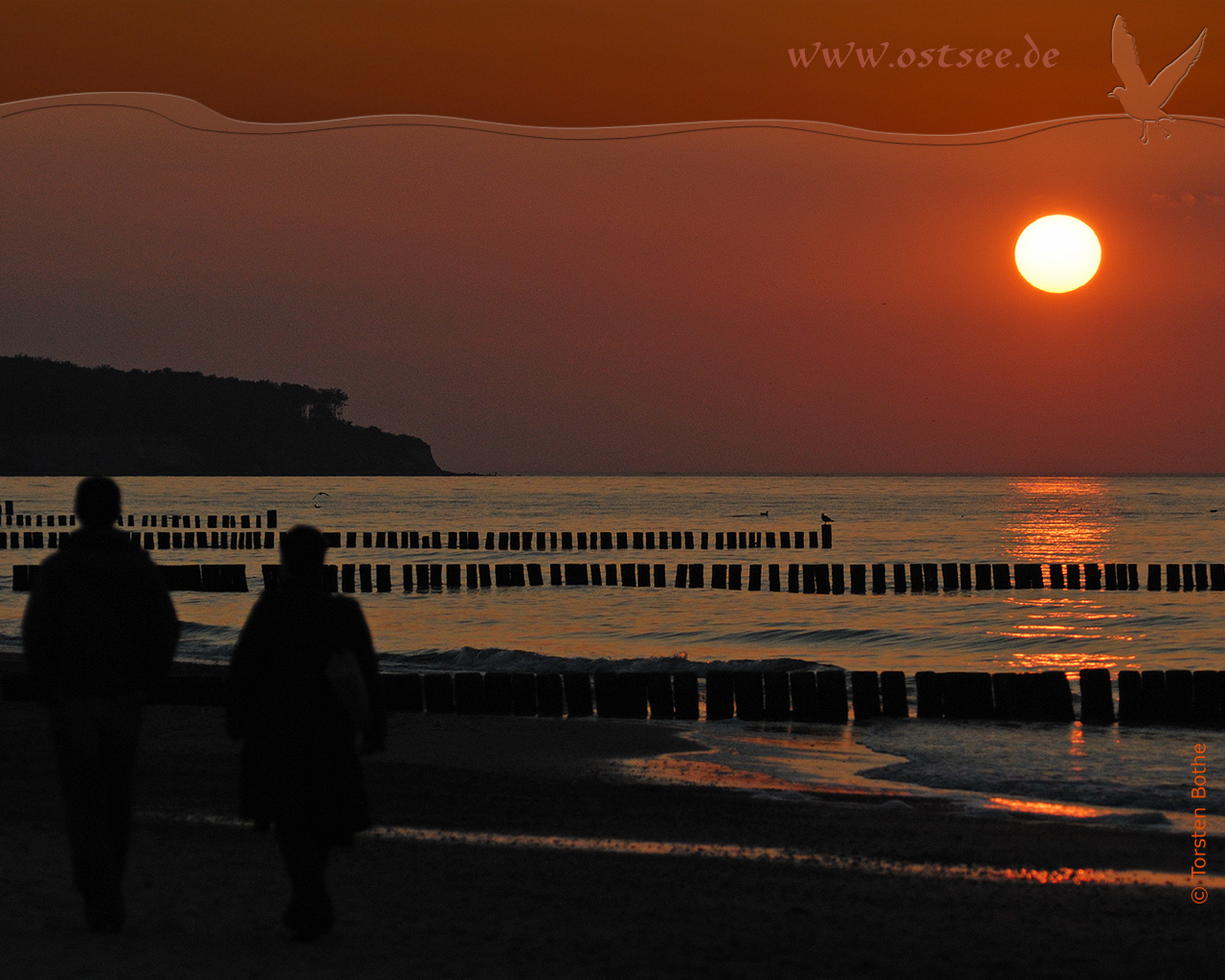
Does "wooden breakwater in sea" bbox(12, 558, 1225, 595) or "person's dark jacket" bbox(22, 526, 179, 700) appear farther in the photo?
"wooden breakwater in sea" bbox(12, 558, 1225, 595)

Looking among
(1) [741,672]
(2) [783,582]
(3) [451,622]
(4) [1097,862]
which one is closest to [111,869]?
(4) [1097,862]

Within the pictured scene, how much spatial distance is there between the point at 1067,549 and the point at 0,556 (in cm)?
4517

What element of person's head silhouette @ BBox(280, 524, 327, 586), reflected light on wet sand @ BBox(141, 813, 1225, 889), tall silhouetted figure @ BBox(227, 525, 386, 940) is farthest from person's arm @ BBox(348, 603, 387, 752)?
reflected light on wet sand @ BBox(141, 813, 1225, 889)

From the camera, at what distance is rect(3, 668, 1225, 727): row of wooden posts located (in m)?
12.8

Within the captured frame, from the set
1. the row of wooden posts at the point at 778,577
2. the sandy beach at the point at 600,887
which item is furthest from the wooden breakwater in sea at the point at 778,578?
the sandy beach at the point at 600,887

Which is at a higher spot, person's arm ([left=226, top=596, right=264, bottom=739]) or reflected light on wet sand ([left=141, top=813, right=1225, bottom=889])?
person's arm ([left=226, top=596, right=264, bottom=739])

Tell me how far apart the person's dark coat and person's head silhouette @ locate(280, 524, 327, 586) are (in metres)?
0.04

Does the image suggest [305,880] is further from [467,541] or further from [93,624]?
[467,541]

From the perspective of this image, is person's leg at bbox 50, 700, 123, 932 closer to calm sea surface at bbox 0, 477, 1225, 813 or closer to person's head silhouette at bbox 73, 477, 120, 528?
person's head silhouette at bbox 73, 477, 120, 528

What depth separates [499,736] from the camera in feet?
39.5

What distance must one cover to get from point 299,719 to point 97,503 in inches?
43.9

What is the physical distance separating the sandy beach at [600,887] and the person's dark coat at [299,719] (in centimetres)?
56

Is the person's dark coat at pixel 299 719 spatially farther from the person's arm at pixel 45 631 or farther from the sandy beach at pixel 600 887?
the person's arm at pixel 45 631

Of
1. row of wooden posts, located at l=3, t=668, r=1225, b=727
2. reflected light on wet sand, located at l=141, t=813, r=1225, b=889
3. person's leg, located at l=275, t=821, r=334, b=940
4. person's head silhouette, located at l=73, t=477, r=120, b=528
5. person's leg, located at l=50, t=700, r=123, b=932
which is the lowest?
row of wooden posts, located at l=3, t=668, r=1225, b=727
